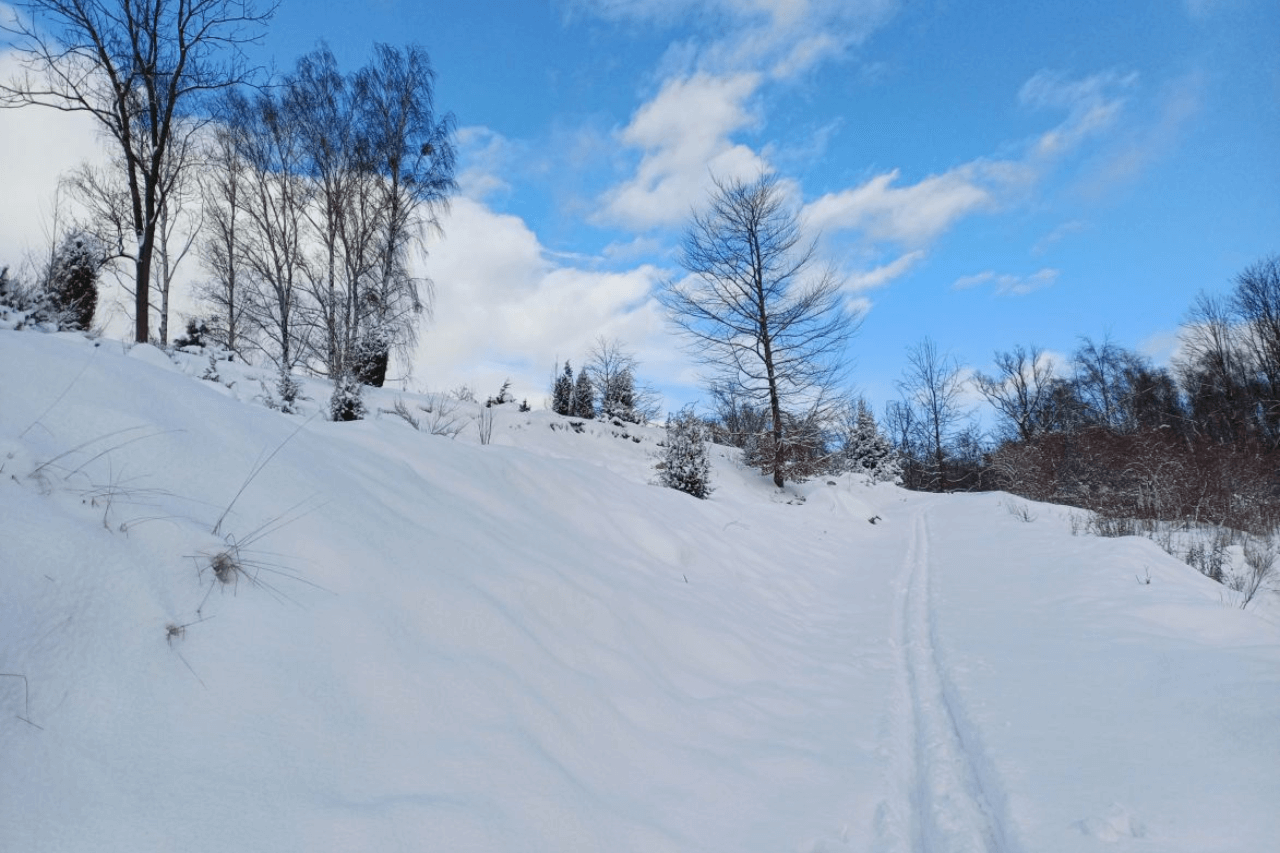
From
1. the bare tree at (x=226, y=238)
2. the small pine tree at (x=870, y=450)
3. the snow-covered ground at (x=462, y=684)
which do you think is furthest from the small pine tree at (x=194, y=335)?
the small pine tree at (x=870, y=450)

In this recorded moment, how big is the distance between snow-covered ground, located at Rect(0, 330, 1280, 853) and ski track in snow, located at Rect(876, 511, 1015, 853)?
17 mm

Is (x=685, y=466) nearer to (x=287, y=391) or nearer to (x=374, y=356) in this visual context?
(x=287, y=391)

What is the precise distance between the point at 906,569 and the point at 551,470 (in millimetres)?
5830

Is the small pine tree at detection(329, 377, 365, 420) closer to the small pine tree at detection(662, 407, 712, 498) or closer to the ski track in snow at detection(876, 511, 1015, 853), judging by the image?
the small pine tree at detection(662, 407, 712, 498)

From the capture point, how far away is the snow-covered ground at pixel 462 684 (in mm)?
1298

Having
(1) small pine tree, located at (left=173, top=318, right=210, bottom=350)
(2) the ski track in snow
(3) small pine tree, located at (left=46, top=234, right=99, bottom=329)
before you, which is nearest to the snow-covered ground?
(2) the ski track in snow

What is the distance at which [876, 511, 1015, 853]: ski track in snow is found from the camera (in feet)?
6.89

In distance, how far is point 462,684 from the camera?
2041mm

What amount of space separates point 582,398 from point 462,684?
71.7ft

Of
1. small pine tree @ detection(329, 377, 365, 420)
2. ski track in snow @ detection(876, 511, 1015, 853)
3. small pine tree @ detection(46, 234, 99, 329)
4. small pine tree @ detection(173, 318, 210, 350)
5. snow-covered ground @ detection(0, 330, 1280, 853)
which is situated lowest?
ski track in snow @ detection(876, 511, 1015, 853)

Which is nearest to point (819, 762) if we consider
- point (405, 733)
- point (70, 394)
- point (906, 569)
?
point (405, 733)

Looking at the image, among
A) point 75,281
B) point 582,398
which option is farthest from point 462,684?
point 582,398

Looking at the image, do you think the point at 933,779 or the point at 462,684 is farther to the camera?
the point at 933,779

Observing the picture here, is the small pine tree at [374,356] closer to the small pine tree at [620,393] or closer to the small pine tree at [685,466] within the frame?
the small pine tree at [685,466]
